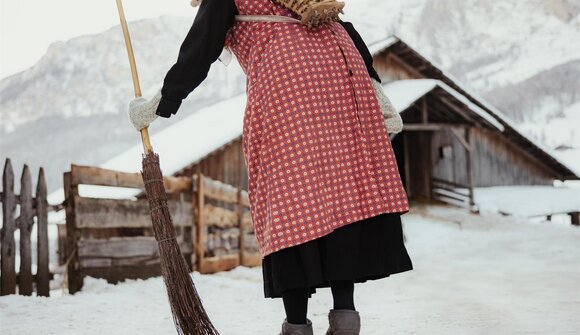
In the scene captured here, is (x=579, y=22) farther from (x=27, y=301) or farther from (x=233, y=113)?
(x=27, y=301)

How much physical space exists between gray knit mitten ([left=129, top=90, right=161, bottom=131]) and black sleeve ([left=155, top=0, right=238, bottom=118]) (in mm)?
56

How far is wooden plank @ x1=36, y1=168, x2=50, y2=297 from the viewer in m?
5.53

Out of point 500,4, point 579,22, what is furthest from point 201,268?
point 500,4

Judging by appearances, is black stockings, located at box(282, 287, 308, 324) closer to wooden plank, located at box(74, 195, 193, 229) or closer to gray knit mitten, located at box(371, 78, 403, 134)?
gray knit mitten, located at box(371, 78, 403, 134)

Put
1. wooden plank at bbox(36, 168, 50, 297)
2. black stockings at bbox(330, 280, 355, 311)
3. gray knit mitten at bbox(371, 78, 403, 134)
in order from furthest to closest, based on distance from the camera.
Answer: wooden plank at bbox(36, 168, 50, 297), gray knit mitten at bbox(371, 78, 403, 134), black stockings at bbox(330, 280, 355, 311)

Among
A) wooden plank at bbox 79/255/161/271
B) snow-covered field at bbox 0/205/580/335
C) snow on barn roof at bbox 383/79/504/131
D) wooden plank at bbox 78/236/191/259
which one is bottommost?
snow-covered field at bbox 0/205/580/335

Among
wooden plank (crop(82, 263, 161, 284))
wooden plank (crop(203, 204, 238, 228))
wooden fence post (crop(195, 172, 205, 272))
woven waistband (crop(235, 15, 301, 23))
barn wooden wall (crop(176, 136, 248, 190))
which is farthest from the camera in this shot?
barn wooden wall (crop(176, 136, 248, 190))

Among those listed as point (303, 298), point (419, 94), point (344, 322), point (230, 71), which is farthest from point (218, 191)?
point (230, 71)

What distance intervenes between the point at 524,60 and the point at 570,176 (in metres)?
56.8

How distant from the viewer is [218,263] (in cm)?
819

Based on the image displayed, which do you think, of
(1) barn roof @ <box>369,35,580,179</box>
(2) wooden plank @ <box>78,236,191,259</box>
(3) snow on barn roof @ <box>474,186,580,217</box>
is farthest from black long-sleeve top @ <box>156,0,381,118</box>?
(1) barn roof @ <box>369,35,580,179</box>

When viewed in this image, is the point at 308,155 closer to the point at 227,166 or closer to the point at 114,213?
the point at 114,213

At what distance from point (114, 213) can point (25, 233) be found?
92 centimetres

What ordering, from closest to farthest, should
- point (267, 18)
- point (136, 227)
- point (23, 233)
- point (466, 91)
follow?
point (267, 18)
point (23, 233)
point (136, 227)
point (466, 91)
